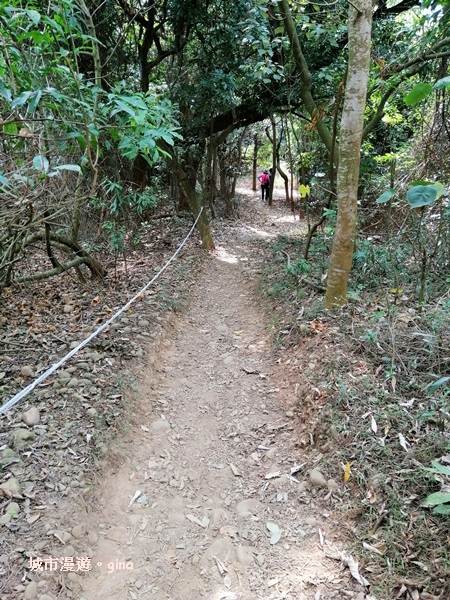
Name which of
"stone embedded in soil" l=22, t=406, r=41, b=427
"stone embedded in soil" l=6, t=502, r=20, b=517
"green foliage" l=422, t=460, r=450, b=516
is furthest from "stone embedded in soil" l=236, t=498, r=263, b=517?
"stone embedded in soil" l=22, t=406, r=41, b=427

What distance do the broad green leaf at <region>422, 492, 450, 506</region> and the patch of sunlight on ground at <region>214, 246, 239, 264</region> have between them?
5949mm

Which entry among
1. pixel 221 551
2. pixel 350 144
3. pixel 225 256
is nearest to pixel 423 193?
pixel 350 144

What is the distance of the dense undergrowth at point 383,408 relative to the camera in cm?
195

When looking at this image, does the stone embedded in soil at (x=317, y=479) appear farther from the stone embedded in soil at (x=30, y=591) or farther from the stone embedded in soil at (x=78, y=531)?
the stone embedded in soil at (x=30, y=591)

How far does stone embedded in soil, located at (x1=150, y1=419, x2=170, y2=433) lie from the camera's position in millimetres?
3154

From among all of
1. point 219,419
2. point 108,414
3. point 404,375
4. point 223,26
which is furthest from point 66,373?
point 223,26

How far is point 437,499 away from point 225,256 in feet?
21.2

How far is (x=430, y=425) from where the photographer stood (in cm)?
243

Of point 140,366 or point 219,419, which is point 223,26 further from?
point 219,419

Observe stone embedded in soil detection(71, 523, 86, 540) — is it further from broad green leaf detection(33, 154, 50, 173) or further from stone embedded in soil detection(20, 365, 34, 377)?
broad green leaf detection(33, 154, 50, 173)

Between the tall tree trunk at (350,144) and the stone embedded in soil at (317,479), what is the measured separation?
1.85m

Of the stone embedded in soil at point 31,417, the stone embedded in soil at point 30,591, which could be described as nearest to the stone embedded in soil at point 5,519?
the stone embedded in soil at point 30,591

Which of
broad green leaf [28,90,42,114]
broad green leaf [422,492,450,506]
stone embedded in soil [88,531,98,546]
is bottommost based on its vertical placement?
stone embedded in soil [88,531,98,546]

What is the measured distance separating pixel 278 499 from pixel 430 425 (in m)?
1.14
